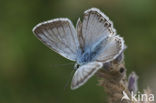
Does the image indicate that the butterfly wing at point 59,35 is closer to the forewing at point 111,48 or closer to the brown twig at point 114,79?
the forewing at point 111,48

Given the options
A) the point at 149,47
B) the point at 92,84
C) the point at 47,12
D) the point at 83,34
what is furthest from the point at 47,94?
the point at 83,34

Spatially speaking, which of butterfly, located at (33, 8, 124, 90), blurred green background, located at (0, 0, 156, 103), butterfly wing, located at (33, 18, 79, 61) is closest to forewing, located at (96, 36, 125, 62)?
butterfly, located at (33, 8, 124, 90)

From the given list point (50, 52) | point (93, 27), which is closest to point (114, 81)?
point (93, 27)

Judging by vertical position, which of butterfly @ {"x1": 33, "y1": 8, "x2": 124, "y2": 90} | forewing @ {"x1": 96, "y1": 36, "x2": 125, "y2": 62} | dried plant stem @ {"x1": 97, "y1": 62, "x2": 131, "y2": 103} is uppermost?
butterfly @ {"x1": 33, "y1": 8, "x2": 124, "y2": 90}

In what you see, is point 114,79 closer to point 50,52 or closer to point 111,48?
point 111,48

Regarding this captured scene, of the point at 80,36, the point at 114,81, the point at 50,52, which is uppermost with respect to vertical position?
the point at 50,52

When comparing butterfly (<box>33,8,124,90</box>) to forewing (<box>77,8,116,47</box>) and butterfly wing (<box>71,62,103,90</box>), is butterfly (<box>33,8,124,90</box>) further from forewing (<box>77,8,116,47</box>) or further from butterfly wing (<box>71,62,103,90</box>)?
butterfly wing (<box>71,62,103,90</box>)
